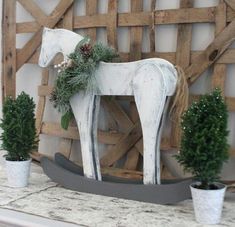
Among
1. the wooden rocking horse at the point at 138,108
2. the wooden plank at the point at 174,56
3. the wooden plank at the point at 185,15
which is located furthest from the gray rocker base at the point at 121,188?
the wooden plank at the point at 185,15

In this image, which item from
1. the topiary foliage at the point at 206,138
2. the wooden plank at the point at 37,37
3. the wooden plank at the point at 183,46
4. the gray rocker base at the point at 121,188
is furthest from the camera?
the wooden plank at the point at 37,37

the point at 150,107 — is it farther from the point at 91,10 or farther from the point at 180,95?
the point at 91,10

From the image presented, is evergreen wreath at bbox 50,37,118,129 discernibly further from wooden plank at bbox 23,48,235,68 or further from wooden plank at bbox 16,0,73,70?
wooden plank at bbox 16,0,73,70

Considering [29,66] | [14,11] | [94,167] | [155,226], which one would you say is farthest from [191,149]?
[14,11]

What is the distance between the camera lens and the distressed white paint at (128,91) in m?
1.01

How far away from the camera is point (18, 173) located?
1.20m

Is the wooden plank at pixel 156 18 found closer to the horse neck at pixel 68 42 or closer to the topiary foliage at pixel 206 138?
the horse neck at pixel 68 42

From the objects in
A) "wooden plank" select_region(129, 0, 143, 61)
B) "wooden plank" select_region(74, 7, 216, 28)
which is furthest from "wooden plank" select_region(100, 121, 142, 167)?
"wooden plank" select_region(74, 7, 216, 28)

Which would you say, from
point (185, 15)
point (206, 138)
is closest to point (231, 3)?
point (185, 15)

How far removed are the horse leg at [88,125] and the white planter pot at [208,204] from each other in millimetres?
329

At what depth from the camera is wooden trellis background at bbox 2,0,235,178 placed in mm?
1066

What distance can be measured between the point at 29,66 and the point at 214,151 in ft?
2.75

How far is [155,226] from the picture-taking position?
90 cm

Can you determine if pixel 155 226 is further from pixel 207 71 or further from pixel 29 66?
pixel 29 66
